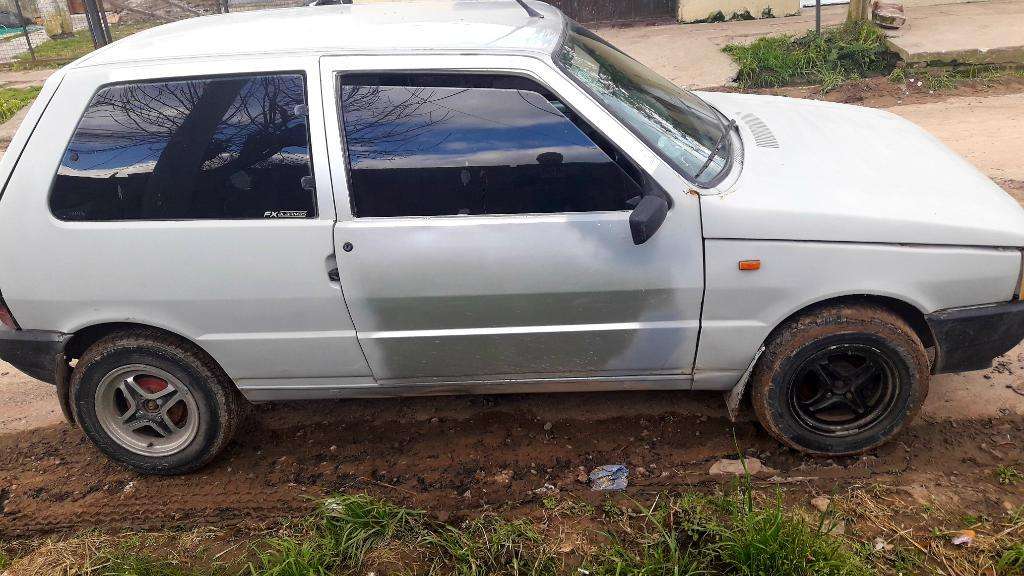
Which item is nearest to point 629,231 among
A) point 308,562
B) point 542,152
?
point 542,152

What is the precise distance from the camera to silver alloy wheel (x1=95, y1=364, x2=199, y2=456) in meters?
3.38

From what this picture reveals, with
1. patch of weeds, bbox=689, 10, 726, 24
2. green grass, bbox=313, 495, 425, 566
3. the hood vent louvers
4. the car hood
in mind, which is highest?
the hood vent louvers

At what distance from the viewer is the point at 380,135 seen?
302 centimetres

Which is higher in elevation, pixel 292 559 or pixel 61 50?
pixel 61 50

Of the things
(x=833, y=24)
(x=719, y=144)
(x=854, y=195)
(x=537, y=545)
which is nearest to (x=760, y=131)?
(x=719, y=144)

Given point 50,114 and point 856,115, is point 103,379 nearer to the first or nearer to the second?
point 50,114

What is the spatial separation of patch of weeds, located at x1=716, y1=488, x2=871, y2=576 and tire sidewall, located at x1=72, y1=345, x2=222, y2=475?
2.22 m

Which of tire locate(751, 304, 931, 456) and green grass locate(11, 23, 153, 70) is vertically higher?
green grass locate(11, 23, 153, 70)

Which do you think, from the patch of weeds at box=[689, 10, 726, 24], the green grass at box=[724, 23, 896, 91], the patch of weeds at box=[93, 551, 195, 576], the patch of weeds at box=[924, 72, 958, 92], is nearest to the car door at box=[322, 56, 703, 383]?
the patch of weeds at box=[93, 551, 195, 576]

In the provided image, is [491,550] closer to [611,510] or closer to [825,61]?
[611,510]

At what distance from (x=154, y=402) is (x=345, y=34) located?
1.82 m

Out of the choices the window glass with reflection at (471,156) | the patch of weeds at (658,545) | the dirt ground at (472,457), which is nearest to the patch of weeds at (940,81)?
the dirt ground at (472,457)

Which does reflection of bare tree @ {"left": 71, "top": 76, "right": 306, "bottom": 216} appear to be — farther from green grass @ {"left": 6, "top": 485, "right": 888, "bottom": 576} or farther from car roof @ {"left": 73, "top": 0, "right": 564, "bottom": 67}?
green grass @ {"left": 6, "top": 485, "right": 888, "bottom": 576}

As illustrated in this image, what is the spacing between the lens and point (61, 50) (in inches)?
569
